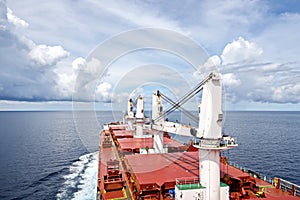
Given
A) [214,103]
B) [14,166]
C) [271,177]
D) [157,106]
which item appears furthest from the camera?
[14,166]

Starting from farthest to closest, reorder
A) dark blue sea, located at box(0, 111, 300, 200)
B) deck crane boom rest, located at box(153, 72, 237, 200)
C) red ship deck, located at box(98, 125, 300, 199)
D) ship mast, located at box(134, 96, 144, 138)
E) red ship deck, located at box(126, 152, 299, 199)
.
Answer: ship mast, located at box(134, 96, 144, 138) → dark blue sea, located at box(0, 111, 300, 200) → red ship deck, located at box(126, 152, 299, 199) → red ship deck, located at box(98, 125, 300, 199) → deck crane boom rest, located at box(153, 72, 237, 200)

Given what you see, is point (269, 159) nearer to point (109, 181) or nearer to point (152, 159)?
point (152, 159)

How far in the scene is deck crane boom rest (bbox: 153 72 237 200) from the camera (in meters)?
18.4

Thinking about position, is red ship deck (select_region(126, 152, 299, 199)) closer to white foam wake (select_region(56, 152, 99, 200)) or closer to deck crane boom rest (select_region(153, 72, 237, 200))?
deck crane boom rest (select_region(153, 72, 237, 200))

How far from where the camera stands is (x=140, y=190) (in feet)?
65.6

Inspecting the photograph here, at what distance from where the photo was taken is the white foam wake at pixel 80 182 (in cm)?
3572

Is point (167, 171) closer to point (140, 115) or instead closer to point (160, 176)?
point (160, 176)

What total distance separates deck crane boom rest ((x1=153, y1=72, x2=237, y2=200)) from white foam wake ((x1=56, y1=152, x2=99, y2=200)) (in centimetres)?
2152

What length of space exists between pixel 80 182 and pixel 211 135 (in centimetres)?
3267

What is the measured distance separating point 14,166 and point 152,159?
44046 mm

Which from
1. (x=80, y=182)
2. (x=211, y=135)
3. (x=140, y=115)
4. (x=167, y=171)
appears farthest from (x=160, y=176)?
(x=140, y=115)

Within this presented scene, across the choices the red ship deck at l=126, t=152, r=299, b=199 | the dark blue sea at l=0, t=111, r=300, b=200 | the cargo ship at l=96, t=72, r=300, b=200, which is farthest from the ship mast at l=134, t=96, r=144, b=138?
the red ship deck at l=126, t=152, r=299, b=199

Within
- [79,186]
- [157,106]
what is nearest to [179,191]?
[157,106]

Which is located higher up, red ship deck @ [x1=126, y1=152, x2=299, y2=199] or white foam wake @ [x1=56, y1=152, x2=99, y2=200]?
red ship deck @ [x1=126, y1=152, x2=299, y2=199]
